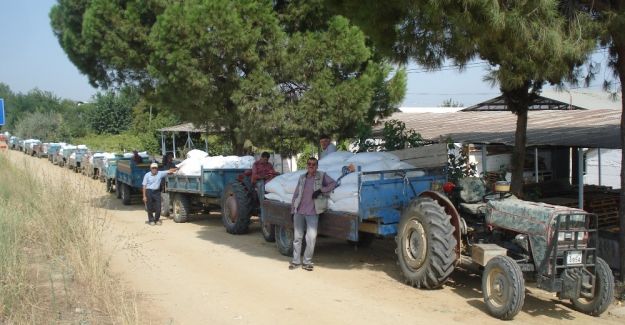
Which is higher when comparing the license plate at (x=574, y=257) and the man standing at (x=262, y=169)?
the man standing at (x=262, y=169)

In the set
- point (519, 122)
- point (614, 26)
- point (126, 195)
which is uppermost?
point (614, 26)

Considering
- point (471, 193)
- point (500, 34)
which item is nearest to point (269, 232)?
point (471, 193)

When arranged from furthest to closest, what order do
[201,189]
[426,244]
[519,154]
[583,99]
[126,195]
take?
1. [583,99]
2. [126,195]
3. [201,189]
4. [519,154]
5. [426,244]

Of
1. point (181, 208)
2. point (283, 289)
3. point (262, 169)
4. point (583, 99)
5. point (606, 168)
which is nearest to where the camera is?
point (283, 289)

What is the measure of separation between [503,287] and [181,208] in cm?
1044

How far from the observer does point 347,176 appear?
939 cm

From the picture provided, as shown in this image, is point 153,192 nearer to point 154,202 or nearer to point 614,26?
point 154,202

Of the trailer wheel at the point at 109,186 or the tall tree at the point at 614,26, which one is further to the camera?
the trailer wheel at the point at 109,186

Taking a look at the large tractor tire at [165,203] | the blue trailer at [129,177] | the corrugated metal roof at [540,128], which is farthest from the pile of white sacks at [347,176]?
the blue trailer at [129,177]

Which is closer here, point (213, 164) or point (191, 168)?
point (213, 164)

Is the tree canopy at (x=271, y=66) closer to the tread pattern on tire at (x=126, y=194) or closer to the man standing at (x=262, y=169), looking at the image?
the man standing at (x=262, y=169)

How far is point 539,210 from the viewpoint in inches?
282

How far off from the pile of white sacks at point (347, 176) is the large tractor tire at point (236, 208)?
2265 millimetres

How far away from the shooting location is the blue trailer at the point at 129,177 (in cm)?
1948
